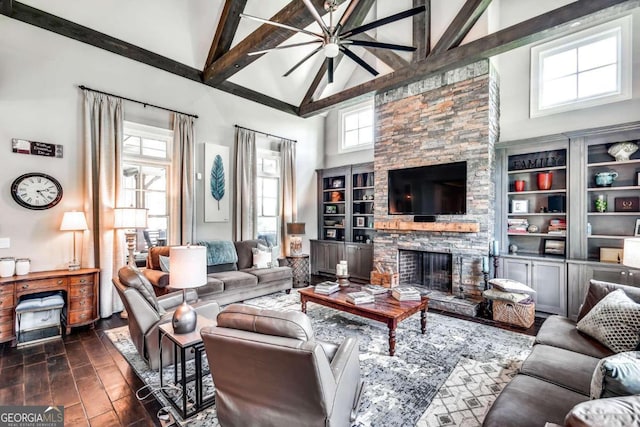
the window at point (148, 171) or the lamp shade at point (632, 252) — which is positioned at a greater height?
the window at point (148, 171)

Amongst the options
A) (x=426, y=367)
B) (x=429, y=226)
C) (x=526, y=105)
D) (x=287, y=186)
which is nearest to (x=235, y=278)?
(x=287, y=186)

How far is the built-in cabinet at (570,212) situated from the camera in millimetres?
3832

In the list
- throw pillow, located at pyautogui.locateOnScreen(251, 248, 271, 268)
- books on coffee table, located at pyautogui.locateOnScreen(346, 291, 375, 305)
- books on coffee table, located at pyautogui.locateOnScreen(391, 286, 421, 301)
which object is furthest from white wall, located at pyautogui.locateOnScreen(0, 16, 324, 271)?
books on coffee table, located at pyautogui.locateOnScreen(391, 286, 421, 301)

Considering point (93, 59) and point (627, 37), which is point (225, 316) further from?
point (627, 37)

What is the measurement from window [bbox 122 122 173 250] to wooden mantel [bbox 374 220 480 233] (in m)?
3.97

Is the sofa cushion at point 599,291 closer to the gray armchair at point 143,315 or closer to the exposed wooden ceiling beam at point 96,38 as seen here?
the gray armchair at point 143,315

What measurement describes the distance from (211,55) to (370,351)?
539 centimetres

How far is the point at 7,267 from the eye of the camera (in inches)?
132

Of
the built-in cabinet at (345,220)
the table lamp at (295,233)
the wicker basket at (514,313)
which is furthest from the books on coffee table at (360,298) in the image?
the table lamp at (295,233)

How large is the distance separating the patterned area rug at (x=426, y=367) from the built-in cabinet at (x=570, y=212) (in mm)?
1177

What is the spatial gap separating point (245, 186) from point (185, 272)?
13.2 ft

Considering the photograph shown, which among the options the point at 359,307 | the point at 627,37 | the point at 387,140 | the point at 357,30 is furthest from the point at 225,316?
the point at 627,37

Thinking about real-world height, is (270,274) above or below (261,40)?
below

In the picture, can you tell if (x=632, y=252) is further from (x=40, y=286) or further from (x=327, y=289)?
(x=40, y=286)
